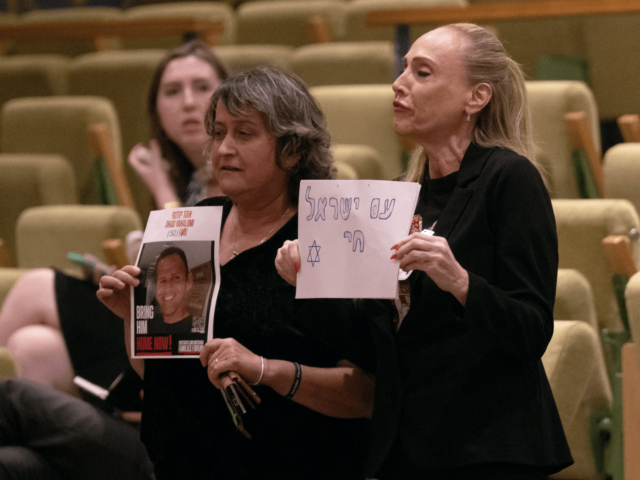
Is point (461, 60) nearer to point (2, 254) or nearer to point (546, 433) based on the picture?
point (546, 433)

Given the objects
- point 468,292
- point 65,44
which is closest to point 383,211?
point 468,292

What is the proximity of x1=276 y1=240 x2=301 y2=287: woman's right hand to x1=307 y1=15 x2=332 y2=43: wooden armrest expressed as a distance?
7.10ft

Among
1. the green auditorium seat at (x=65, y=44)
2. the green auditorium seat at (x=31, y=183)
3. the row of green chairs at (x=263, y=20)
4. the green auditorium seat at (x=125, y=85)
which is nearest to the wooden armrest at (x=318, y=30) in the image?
the row of green chairs at (x=263, y=20)

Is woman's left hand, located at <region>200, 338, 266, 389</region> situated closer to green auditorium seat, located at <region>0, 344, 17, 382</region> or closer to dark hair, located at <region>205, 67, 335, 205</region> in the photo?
dark hair, located at <region>205, 67, 335, 205</region>

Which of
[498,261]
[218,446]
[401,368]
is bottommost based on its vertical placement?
[218,446]

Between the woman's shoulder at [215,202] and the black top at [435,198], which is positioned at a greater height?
the black top at [435,198]

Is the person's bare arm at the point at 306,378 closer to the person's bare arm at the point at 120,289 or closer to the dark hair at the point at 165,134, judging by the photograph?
the person's bare arm at the point at 120,289

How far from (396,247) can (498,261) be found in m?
0.10

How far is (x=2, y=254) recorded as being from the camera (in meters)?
2.04

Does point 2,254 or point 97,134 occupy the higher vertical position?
point 97,134

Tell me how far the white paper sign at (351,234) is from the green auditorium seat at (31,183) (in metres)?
1.48

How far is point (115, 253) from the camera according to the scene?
1.72m

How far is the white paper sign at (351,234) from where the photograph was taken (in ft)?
2.53

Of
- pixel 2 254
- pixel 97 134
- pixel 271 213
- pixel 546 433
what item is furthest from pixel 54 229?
pixel 546 433
